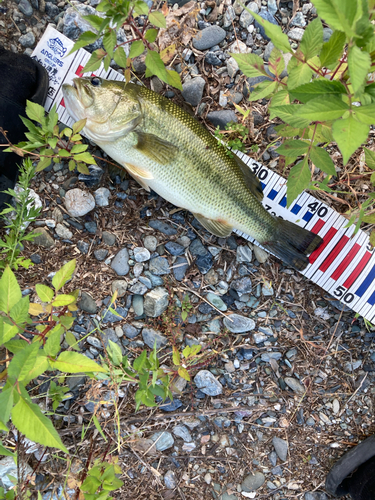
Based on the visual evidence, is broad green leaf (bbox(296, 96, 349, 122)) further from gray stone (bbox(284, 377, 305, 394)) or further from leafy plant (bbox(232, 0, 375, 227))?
gray stone (bbox(284, 377, 305, 394))

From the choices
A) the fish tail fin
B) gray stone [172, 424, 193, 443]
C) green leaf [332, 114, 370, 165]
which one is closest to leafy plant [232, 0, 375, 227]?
green leaf [332, 114, 370, 165]

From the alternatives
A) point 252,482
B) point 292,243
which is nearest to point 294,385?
point 252,482

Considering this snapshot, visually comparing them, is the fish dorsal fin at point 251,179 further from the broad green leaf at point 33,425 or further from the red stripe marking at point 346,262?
the broad green leaf at point 33,425

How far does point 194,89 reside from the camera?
3.44 meters

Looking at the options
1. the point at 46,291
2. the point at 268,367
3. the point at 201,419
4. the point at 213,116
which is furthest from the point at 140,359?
the point at 213,116

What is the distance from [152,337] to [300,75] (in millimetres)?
2403

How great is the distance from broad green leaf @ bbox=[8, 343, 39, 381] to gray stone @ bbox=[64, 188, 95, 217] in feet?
6.15

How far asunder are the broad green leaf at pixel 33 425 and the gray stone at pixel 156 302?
5.84ft

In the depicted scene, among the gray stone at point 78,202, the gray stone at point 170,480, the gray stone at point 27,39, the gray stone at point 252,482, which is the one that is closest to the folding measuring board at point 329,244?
the gray stone at point 27,39

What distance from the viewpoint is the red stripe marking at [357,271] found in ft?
11.4

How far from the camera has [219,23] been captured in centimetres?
353

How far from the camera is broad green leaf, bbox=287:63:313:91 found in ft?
6.64

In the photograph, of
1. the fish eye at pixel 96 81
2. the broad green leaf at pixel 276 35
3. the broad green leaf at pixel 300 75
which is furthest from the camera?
the fish eye at pixel 96 81

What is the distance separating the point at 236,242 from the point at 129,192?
112 cm
